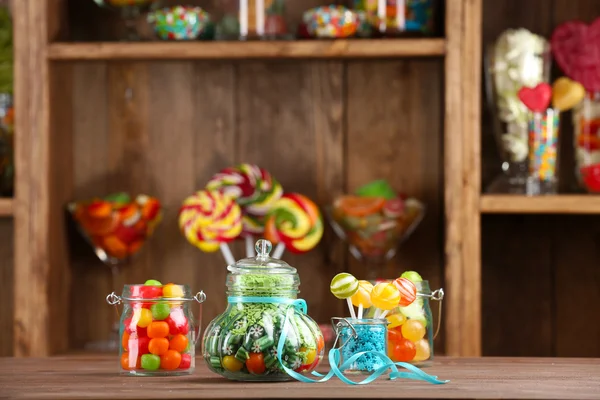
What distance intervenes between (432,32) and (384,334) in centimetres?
86

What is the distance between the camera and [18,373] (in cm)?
123

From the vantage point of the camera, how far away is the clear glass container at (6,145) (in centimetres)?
185

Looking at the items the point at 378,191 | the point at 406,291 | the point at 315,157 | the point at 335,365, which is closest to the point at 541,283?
the point at 378,191

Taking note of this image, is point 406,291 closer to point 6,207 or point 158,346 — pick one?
point 158,346

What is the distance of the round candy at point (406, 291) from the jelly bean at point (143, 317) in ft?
1.04

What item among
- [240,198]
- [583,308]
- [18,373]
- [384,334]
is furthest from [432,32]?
[18,373]

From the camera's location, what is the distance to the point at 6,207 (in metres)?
1.77

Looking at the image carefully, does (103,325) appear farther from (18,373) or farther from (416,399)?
(416,399)

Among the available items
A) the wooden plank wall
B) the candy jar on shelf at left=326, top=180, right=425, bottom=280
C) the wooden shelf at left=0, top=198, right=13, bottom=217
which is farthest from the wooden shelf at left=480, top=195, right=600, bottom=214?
the wooden shelf at left=0, top=198, right=13, bottom=217

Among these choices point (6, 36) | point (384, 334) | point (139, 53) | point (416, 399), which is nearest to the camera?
point (416, 399)

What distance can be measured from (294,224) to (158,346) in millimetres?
686

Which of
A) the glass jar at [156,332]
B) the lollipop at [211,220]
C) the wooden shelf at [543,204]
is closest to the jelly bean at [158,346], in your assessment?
the glass jar at [156,332]

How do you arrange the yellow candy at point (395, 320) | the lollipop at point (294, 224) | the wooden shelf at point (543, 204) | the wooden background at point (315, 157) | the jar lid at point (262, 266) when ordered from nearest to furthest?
the jar lid at point (262, 266) → the yellow candy at point (395, 320) → the wooden shelf at point (543, 204) → the lollipop at point (294, 224) → the wooden background at point (315, 157)

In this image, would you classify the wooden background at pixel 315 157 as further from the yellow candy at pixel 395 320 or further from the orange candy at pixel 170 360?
the orange candy at pixel 170 360
